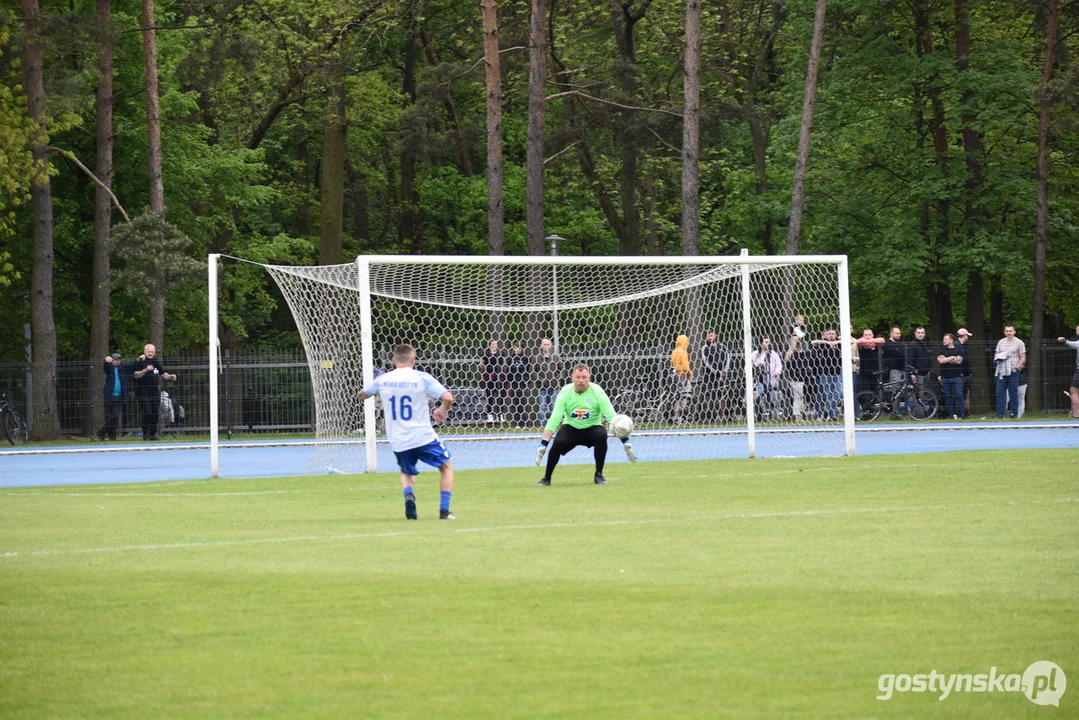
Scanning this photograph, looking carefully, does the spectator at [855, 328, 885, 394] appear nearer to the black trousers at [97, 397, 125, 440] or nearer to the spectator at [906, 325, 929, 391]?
the spectator at [906, 325, 929, 391]

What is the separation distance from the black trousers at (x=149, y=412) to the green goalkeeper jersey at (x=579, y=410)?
1816 cm

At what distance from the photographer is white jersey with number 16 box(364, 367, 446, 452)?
1348 centimetres

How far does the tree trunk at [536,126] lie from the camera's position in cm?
3512

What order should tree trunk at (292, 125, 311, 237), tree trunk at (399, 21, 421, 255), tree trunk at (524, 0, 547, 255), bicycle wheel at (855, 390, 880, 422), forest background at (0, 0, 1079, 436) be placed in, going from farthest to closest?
tree trunk at (292, 125, 311, 237) < tree trunk at (399, 21, 421, 255) < forest background at (0, 0, 1079, 436) < tree trunk at (524, 0, 547, 255) < bicycle wheel at (855, 390, 880, 422)

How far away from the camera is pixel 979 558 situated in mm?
10062

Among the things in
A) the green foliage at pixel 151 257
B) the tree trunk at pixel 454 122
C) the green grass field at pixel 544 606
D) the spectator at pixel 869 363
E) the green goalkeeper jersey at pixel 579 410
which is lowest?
the green grass field at pixel 544 606

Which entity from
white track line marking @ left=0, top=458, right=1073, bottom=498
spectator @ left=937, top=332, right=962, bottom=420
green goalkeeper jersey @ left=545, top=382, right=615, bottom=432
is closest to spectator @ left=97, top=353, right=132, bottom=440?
white track line marking @ left=0, top=458, right=1073, bottom=498

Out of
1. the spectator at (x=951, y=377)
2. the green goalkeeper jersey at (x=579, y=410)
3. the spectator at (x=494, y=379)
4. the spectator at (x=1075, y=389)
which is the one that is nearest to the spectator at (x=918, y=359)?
the spectator at (x=951, y=377)

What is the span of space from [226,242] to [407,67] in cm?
803

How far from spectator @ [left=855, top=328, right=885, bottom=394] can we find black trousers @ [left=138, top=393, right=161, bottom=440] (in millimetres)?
15771

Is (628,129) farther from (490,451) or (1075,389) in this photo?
(490,451)

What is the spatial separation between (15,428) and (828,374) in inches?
755

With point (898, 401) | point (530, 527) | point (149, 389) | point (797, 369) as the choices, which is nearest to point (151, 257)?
point (149, 389)

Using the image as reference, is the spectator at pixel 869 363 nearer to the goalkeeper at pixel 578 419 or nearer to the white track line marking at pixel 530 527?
the goalkeeper at pixel 578 419
